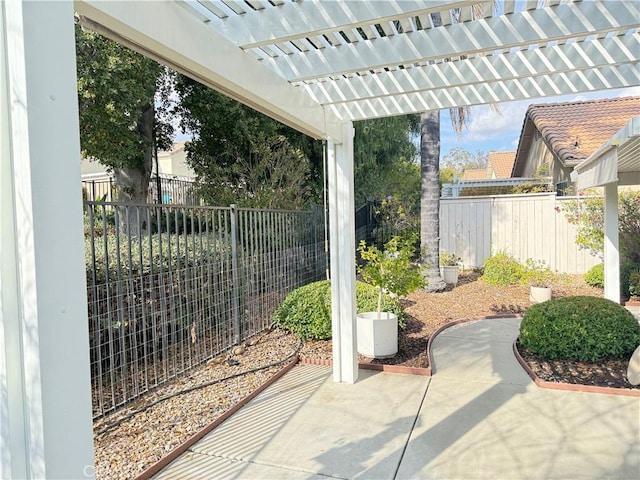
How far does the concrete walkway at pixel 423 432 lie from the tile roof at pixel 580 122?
6.93 metres

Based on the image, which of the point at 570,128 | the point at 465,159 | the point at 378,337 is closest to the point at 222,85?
the point at 378,337

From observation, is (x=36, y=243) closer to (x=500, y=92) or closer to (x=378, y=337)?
(x=500, y=92)

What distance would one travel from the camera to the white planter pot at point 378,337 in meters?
4.53

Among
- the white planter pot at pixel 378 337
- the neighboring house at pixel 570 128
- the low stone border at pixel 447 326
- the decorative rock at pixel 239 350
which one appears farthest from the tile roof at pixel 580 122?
the decorative rock at pixel 239 350

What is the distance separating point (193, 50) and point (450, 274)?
710 cm

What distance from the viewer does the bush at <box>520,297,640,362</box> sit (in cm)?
419

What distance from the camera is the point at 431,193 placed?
25.5 ft

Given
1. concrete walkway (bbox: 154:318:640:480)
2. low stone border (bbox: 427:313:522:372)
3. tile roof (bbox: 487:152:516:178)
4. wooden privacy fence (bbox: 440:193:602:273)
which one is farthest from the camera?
tile roof (bbox: 487:152:516:178)

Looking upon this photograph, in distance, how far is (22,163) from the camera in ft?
3.67

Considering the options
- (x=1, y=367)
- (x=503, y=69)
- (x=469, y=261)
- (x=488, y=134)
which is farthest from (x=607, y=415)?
(x=488, y=134)

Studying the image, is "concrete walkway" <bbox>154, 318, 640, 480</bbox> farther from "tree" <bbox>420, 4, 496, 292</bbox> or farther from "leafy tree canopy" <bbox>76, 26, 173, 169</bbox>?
"leafy tree canopy" <bbox>76, 26, 173, 169</bbox>

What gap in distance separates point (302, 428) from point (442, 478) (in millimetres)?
1095

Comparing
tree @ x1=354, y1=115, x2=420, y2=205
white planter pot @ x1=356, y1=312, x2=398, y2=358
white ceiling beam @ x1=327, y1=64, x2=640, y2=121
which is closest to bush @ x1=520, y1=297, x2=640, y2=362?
white planter pot @ x1=356, y1=312, x2=398, y2=358

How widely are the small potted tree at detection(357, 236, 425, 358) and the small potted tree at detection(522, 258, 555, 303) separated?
3.14 metres
